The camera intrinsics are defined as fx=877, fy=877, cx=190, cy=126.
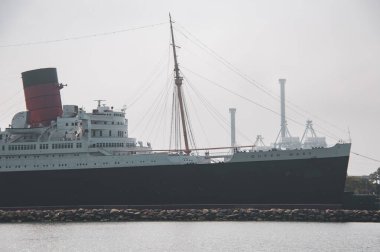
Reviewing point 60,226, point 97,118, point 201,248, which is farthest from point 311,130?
point 201,248

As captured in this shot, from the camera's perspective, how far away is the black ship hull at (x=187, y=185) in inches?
2795

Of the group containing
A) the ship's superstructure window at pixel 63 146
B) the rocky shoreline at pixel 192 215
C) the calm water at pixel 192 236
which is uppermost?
the ship's superstructure window at pixel 63 146

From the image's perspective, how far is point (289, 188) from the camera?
2805 inches

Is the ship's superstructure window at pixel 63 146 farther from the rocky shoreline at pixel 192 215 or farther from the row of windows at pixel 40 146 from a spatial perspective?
the rocky shoreline at pixel 192 215

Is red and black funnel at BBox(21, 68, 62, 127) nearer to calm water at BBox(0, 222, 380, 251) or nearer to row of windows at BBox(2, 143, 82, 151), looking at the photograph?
row of windows at BBox(2, 143, 82, 151)

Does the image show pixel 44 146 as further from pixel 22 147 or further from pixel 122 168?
pixel 122 168

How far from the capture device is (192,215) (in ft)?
225

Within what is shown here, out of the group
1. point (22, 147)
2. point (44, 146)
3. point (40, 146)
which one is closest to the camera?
point (44, 146)

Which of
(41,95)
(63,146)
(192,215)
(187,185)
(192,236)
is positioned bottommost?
(192,236)

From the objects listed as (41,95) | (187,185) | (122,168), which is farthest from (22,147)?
(187,185)

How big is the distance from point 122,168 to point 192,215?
1043cm

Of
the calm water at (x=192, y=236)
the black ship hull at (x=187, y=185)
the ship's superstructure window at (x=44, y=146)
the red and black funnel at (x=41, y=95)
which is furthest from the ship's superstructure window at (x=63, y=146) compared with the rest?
the calm water at (x=192, y=236)

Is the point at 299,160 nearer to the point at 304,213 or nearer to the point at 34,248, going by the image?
the point at 304,213

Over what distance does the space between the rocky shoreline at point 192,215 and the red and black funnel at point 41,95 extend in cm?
1109
